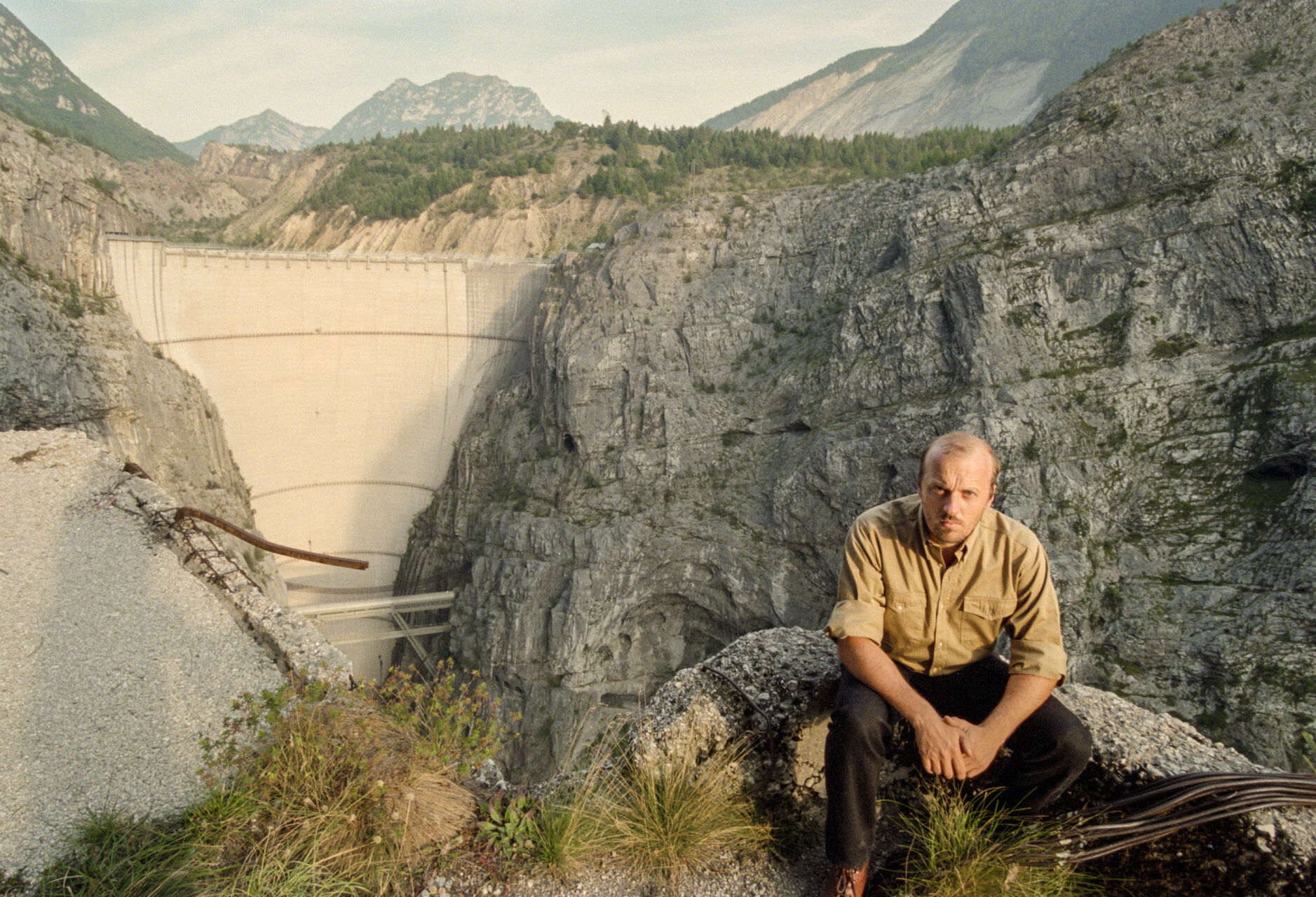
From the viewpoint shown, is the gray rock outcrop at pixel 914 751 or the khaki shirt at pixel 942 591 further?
the khaki shirt at pixel 942 591

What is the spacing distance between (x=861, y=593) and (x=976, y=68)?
10955cm

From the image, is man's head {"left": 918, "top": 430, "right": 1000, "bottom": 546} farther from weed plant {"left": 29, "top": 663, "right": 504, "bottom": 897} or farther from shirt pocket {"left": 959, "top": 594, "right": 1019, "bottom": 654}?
weed plant {"left": 29, "top": 663, "right": 504, "bottom": 897}

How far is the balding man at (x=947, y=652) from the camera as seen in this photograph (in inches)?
120

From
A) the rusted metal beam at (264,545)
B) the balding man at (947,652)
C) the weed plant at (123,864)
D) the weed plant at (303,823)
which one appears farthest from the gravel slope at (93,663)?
the balding man at (947,652)

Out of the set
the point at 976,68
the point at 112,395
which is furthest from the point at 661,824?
the point at 976,68

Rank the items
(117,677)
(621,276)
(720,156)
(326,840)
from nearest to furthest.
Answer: (326,840) < (117,677) < (621,276) < (720,156)

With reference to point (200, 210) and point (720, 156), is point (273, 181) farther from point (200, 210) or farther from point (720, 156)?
point (720, 156)

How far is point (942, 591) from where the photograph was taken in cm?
339

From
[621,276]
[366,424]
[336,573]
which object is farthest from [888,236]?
[336,573]

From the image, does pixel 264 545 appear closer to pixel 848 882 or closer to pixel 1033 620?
pixel 848 882

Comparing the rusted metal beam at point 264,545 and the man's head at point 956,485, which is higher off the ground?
the man's head at point 956,485

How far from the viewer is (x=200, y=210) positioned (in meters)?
55.0

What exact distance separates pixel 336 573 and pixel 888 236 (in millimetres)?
27618

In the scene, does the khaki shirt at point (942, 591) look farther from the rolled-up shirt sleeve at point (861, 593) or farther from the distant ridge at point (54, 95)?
the distant ridge at point (54, 95)
